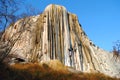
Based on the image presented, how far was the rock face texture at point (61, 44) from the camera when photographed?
133 ft

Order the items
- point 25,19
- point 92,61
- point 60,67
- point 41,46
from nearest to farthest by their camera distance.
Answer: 1. point 25,19
2. point 60,67
3. point 41,46
4. point 92,61

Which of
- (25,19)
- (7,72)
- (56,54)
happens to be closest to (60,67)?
(25,19)

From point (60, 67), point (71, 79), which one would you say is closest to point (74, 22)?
point (60, 67)

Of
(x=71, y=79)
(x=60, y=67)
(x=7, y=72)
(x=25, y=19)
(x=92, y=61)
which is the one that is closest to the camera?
(x=7, y=72)

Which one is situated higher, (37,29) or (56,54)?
(37,29)

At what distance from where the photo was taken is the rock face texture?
40.5 m

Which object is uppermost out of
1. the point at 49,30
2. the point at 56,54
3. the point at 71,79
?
the point at 49,30

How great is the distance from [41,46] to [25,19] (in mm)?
13442

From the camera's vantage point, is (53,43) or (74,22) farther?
(74,22)

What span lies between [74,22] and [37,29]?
6957 millimetres

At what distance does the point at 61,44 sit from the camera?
42406mm

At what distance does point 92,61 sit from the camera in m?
44.7

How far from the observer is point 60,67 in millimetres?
32219

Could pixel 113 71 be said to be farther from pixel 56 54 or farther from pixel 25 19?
pixel 25 19
